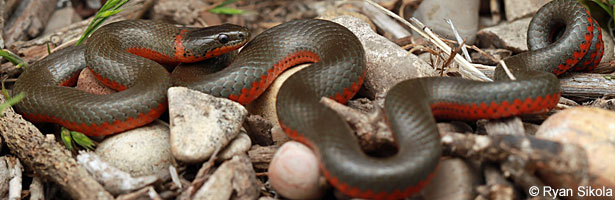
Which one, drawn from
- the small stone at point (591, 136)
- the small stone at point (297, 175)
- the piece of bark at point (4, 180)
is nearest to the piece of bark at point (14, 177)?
the piece of bark at point (4, 180)

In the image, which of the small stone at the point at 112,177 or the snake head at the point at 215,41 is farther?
the snake head at the point at 215,41

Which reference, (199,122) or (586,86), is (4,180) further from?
(586,86)

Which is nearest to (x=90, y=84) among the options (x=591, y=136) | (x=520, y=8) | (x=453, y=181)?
(x=453, y=181)

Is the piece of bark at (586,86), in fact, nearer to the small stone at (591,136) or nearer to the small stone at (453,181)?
the small stone at (591,136)

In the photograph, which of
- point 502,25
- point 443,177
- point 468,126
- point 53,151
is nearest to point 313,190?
point 443,177

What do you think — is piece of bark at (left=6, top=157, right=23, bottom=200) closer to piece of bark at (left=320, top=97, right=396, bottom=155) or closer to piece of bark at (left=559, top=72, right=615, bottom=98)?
piece of bark at (left=320, top=97, right=396, bottom=155)

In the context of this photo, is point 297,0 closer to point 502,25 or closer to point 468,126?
point 502,25
